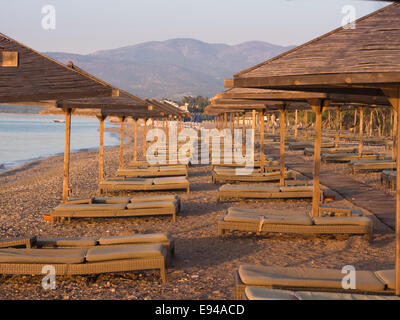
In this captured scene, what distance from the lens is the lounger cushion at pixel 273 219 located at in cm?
658

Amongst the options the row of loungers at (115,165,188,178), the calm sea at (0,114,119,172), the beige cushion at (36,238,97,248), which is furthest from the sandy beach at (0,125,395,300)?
the calm sea at (0,114,119,172)

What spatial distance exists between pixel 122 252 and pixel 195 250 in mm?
1626

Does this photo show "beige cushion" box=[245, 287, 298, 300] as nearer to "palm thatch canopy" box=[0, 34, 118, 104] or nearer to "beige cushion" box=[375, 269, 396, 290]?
"beige cushion" box=[375, 269, 396, 290]

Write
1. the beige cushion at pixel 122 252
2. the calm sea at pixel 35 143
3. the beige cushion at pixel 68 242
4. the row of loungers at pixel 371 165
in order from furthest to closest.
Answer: the calm sea at pixel 35 143 < the row of loungers at pixel 371 165 < the beige cushion at pixel 68 242 < the beige cushion at pixel 122 252

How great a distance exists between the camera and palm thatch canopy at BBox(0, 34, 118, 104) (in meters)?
5.07

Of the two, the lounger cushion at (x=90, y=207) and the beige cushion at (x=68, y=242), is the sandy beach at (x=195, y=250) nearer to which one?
the lounger cushion at (x=90, y=207)

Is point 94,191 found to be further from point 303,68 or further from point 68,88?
point 303,68

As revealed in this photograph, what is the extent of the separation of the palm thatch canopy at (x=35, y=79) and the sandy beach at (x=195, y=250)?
2169mm

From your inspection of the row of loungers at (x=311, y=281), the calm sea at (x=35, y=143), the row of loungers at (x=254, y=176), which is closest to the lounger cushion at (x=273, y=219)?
the row of loungers at (x=311, y=281)

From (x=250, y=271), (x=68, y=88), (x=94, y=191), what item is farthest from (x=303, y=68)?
(x=94, y=191)

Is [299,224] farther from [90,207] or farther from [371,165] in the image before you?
[371,165]

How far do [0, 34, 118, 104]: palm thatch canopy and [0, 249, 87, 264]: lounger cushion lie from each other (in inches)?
69.9

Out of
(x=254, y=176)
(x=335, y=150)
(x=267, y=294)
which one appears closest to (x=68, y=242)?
(x=267, y=294)
